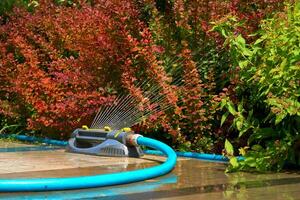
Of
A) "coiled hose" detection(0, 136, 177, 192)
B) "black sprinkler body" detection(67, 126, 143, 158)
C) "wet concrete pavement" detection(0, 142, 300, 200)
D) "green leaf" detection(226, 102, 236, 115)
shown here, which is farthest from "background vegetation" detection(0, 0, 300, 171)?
"coiled hose" detection(0, 136, 177, 192)

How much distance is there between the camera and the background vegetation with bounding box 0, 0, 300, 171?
284 inches

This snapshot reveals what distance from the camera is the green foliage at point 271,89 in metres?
6.89

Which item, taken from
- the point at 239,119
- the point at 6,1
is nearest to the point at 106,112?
the point at 239,119

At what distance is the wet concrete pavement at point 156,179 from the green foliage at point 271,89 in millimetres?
302

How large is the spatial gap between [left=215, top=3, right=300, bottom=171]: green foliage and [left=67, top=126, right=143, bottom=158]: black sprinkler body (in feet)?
5.01

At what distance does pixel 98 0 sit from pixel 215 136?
2.96 metres

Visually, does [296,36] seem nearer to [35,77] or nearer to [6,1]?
[35,77]

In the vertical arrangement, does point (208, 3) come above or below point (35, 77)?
above

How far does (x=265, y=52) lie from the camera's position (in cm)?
739

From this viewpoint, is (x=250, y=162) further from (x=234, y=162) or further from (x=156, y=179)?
(x=156, y=179)

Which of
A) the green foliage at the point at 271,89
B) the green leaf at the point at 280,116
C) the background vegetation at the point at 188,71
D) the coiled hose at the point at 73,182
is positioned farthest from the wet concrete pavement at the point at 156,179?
the green leaf at the point at 280,116

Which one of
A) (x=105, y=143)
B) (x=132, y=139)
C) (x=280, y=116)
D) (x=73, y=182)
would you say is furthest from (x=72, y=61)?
(x=73, y=182)

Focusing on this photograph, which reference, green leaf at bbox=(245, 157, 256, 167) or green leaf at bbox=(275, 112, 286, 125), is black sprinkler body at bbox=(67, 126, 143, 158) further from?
green leaf at bbox=(275, 112, 286, 125)

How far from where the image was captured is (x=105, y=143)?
843 cm
